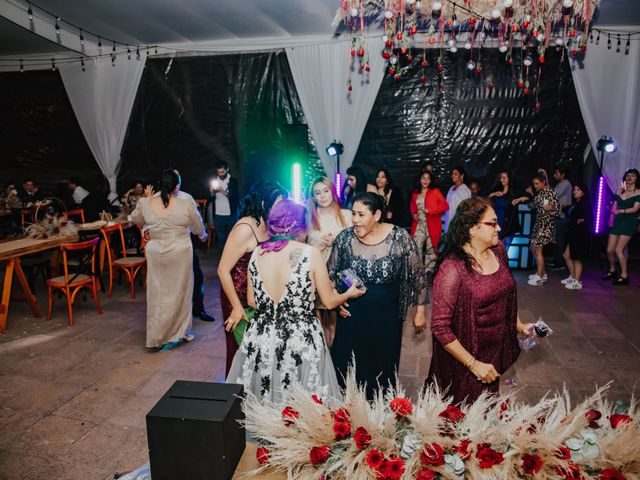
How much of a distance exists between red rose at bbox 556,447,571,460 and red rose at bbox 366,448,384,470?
48cm

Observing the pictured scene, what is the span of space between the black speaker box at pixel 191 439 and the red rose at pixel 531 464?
816mm

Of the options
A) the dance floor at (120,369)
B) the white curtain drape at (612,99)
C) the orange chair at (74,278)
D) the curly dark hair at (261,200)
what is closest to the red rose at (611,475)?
the dance floor at (120,369)

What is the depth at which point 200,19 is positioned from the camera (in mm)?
6621

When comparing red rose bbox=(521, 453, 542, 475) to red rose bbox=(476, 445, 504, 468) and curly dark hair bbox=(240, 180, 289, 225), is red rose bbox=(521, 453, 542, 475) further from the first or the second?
curly dark hair bbox=(240, 180, 289, 225)

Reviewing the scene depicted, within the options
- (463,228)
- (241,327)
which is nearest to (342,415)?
(463,228)

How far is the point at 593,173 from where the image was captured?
7363 millimetres

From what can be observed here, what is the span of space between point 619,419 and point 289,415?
950mm

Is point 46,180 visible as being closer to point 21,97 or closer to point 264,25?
point 21,97

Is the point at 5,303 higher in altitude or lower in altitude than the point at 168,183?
lower

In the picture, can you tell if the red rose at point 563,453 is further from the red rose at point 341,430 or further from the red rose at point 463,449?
the red rose at point 341,430

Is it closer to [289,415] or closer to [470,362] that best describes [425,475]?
[289,415]

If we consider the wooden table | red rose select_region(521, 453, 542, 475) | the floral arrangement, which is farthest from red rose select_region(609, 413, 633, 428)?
the wooden table

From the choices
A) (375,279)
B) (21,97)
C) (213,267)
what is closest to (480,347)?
(375,279)

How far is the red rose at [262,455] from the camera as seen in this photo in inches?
55.0
